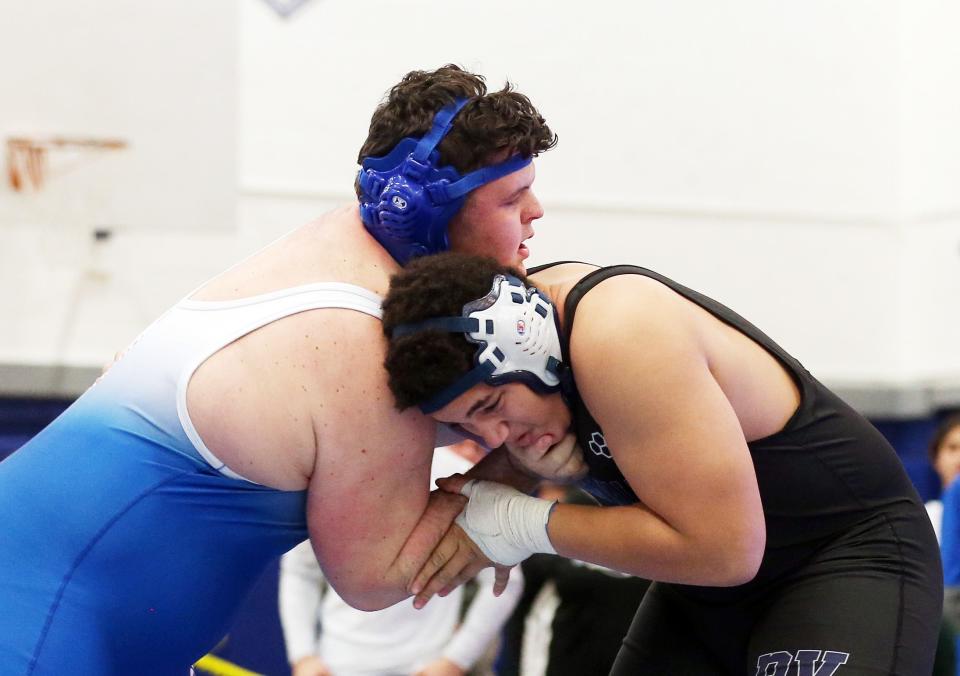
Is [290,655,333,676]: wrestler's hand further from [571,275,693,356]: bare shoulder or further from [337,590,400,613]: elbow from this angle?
[571,275,693,356]: bare shoulder

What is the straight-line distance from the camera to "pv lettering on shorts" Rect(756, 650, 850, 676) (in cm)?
214

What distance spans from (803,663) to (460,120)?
1.24 m

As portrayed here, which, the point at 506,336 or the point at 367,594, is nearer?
the point at 506,336

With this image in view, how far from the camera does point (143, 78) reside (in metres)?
7.70

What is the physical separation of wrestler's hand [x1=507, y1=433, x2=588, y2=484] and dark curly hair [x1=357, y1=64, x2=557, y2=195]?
0.58 meters

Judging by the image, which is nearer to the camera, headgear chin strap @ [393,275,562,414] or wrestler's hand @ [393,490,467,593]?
headgear chin strap @ [393,275,562,414]

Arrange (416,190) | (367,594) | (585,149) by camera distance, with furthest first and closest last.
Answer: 1. (585,149)
2. (367,594)
3. (416,190)

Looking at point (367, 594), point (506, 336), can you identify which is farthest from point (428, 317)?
point (367, 594)

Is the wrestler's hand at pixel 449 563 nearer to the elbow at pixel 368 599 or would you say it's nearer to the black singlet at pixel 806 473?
the elbow at pixel 368 599

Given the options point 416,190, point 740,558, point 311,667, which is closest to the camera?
point 740,558

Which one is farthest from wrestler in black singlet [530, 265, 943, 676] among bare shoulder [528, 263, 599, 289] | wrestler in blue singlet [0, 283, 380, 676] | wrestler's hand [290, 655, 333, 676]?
wrestler's hand [290, 655, 333, 676]

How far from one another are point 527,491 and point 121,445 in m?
0.93

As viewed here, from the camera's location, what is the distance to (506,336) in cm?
212

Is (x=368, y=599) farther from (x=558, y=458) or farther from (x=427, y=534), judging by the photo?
(x=558, y=458)
